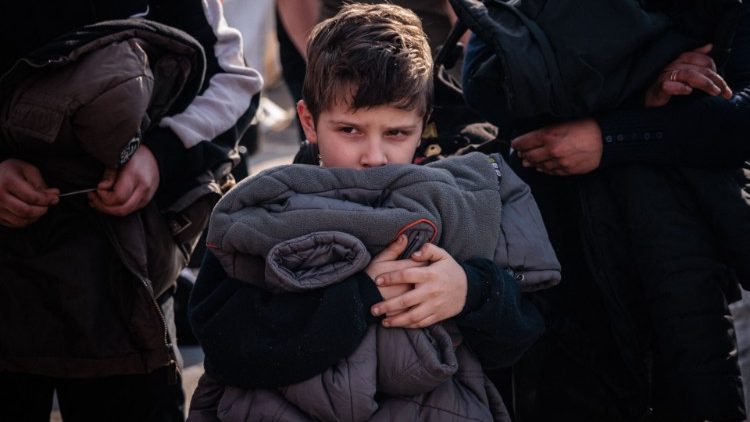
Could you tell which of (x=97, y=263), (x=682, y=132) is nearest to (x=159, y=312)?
(x=97, y=263)

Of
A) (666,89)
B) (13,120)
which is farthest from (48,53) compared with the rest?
(666,89)

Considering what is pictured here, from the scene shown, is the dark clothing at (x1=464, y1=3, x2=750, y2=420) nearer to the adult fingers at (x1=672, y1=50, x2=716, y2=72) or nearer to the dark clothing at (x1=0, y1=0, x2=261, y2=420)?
the adult fingers at (x1=672, y1=50, x2=716, y2=72)

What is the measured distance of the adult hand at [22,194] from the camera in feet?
7.64

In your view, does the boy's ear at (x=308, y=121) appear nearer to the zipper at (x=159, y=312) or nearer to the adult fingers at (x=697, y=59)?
the zipper at (x=159, y=312)

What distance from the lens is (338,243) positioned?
1.96 metres

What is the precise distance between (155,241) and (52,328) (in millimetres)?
365

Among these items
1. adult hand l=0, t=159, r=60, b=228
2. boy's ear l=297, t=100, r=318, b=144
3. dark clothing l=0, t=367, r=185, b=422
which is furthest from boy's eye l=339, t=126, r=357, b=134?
dark clothing l=0, t=367, r=185, b=422

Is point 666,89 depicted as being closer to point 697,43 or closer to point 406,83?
point 697,43

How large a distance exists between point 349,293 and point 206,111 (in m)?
0.97

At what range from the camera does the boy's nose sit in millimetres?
2148

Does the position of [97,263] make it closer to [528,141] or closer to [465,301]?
[465,301]

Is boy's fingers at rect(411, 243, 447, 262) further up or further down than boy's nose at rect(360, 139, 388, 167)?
further down

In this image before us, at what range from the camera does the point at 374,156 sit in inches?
84.6

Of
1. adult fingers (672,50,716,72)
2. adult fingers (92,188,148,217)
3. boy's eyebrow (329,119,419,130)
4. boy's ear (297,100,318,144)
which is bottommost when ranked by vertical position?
adult fingers (92,188,148,217)
